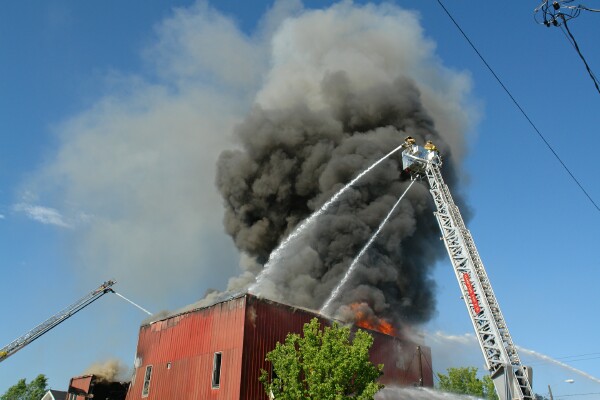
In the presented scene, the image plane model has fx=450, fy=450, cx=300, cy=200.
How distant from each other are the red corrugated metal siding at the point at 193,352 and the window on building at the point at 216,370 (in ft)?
0.63

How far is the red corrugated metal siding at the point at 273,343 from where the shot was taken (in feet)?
59.6

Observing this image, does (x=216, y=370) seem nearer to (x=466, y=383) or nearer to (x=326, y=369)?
(x=326, y=369)

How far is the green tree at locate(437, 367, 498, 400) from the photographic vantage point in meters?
37.0

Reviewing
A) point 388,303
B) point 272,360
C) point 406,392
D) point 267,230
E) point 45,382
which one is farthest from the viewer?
point 45,382

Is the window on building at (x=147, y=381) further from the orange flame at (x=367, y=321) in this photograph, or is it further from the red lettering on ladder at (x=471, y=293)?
the red lettering on ladder at (x=471, y=293)

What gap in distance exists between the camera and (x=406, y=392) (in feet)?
76.0

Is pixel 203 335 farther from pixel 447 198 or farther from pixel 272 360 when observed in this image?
pixel 447 198

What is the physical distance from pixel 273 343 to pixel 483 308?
897 cm

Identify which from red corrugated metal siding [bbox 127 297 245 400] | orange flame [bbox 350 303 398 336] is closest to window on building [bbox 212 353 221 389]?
red corrugated metal siding [bbox 127 297 245 400]

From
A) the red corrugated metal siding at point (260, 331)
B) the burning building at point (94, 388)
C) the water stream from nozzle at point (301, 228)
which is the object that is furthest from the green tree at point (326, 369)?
the burning building at point (94, 388)

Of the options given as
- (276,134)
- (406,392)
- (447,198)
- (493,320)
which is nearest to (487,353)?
(493,320)

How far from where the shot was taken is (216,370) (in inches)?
745

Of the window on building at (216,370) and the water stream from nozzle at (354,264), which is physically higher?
the water stream from nozzle at (354,264)

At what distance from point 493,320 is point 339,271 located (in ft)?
39.6
